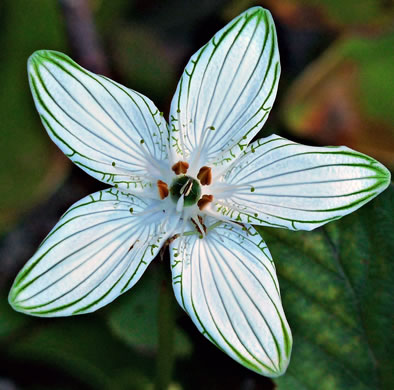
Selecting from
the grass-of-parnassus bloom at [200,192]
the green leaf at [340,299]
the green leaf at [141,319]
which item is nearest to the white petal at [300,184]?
the grass-of-parnassus bloom at [200,192]

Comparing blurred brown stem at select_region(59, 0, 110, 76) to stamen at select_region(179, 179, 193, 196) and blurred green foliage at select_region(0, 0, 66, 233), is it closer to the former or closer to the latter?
blurred green foliage at select_region(0, 0, 66, 233)

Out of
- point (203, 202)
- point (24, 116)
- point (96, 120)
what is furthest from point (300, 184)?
point (24, 116)

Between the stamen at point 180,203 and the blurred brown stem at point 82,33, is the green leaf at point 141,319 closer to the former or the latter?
the stamen at point 180,203

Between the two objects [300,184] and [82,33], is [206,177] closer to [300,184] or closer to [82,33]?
[300,184]

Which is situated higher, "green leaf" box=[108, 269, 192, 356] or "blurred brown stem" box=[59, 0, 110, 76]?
"blurred brown stem" box=[59, 0, 110, 76]

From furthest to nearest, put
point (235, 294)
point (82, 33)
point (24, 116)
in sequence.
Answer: point (82, 33) < point (24, 116) < point (235, 294)

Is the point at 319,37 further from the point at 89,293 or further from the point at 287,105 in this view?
the point at 89,293

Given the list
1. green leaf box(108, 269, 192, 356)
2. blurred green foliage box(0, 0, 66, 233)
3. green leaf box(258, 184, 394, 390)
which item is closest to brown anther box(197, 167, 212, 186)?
green leaf box(258, 184, 394, 390)
